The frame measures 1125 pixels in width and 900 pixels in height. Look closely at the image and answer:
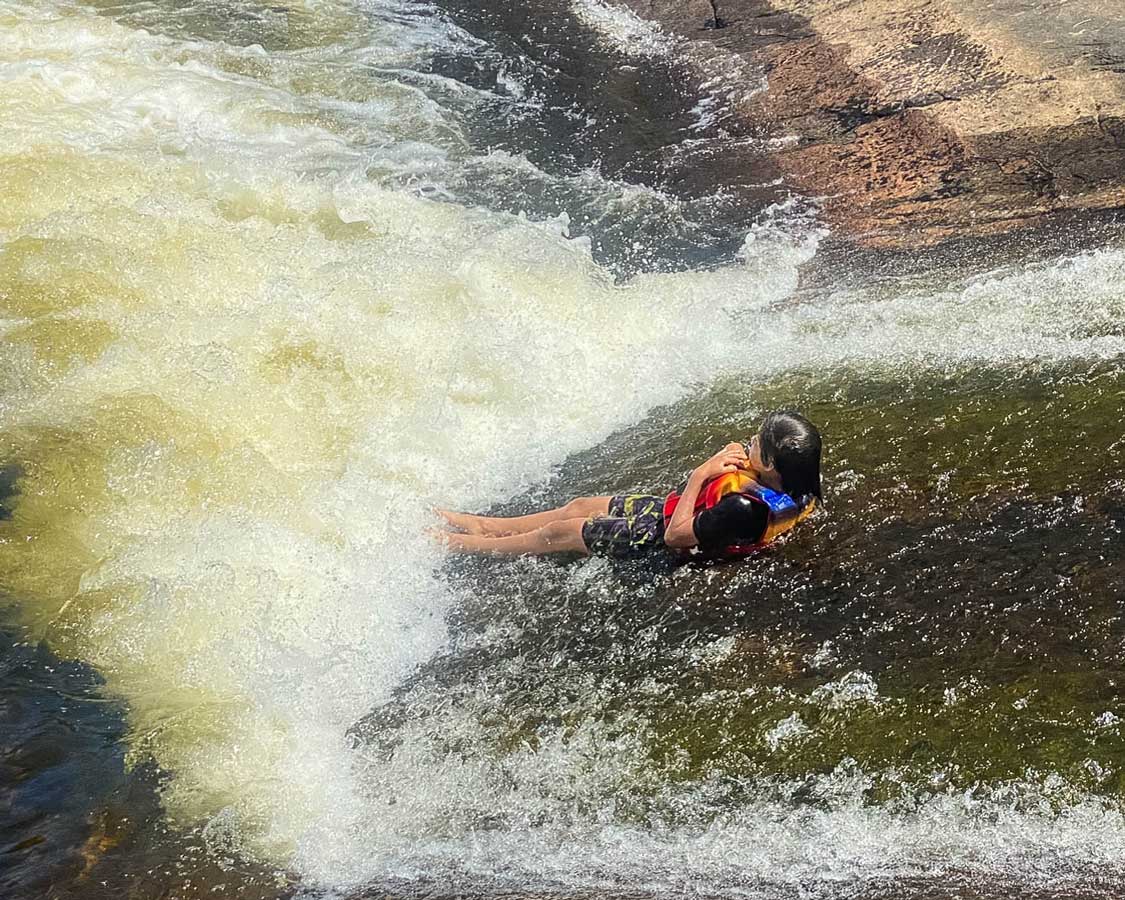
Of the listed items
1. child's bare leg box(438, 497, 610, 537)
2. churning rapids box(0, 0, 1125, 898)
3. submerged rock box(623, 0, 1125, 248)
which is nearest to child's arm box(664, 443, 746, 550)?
Result: churning rapids box(0, 0, 1125, 898)

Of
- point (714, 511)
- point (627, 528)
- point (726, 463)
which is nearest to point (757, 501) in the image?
point (714, 511)

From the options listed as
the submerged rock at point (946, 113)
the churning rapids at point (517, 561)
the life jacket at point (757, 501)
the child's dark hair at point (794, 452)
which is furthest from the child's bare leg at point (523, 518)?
the submerged rock at point (946, 113)

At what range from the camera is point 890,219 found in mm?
7629

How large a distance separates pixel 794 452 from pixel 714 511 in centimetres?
38

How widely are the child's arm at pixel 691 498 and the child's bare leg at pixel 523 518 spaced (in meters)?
0.42

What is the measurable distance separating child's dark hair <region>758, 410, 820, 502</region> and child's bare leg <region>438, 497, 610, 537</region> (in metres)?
0.85

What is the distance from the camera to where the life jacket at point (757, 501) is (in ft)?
14.2

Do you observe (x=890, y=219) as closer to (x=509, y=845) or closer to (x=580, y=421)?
(x=580, y=421)

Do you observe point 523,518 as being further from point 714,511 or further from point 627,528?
point 714,511

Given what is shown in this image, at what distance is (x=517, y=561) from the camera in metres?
4.80

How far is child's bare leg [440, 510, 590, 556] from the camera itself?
478cm

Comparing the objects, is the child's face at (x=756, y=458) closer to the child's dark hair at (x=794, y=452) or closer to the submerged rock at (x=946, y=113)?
the child's dark hair at (x=794, y=452)

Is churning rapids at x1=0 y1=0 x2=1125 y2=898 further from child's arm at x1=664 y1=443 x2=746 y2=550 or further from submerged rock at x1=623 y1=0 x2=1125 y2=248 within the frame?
submerged rock at x1=623 y1=0 x2=1125 y2=248

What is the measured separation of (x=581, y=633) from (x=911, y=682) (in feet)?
3.95
